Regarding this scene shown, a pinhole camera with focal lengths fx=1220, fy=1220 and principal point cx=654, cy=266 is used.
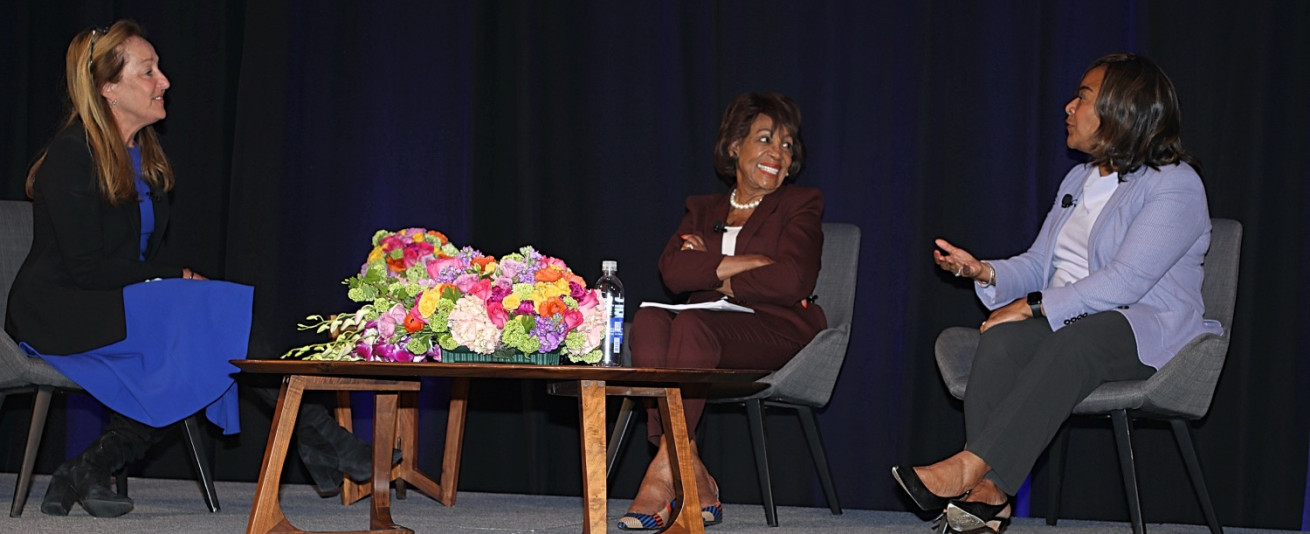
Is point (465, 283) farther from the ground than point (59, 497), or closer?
farther from the ground

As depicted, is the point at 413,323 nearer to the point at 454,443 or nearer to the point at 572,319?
the point at 572,319

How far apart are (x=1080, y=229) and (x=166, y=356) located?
249 cm

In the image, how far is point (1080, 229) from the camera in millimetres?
3281

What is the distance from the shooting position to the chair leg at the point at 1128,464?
295cm

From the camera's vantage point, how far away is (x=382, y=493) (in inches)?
111

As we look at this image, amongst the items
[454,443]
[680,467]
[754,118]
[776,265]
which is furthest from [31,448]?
[754,118]

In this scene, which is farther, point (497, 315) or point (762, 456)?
point (762, 456)

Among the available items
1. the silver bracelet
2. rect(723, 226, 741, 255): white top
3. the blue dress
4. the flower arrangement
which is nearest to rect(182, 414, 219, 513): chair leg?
the blue dress

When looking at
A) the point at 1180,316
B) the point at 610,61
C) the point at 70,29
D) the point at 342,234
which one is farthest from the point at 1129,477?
the point at 70,29

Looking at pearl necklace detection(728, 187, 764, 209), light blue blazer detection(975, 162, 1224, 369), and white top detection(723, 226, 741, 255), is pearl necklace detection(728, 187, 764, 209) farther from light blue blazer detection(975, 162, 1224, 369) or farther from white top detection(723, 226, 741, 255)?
light blue blazer detection(975, 162, 1224, 369)

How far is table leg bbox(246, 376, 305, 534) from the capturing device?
247 cm

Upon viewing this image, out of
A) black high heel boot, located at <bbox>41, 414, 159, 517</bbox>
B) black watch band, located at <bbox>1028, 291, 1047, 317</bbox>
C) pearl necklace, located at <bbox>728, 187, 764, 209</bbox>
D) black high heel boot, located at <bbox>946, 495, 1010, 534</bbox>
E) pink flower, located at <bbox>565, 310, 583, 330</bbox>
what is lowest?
black high heel boot, located at <bbox>41, 414, 159, 517</bbox>

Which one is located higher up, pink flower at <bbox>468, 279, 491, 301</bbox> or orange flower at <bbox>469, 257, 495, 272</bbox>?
orange flower at <bbox>469, 257, 495, 272</bbox>

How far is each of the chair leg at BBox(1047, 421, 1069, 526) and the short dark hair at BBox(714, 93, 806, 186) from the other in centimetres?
113
